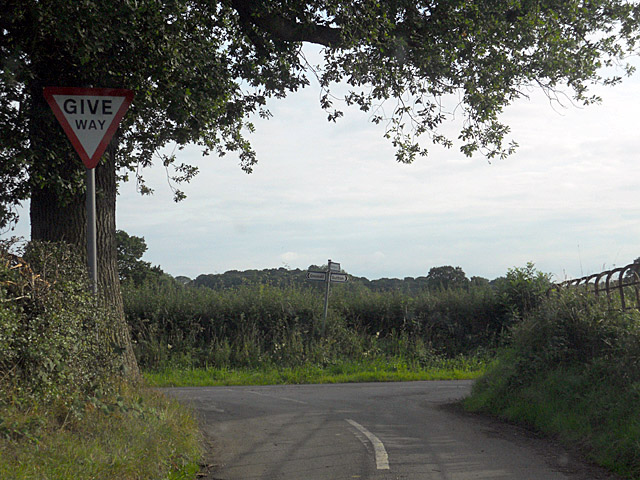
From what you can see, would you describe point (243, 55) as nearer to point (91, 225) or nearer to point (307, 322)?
point (91, 225)

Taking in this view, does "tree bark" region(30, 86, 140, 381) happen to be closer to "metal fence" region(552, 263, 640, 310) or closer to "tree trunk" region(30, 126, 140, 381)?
"tree trunk" region(30, 126, 140, 381)

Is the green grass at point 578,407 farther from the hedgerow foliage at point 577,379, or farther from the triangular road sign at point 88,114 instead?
the triangular road sign at point 88,114

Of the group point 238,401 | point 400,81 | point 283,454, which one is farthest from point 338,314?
point 283,454

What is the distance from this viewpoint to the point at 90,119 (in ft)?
24.0

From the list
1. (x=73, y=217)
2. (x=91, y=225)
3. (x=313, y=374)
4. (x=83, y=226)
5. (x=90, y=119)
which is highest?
(x=90, y=119)

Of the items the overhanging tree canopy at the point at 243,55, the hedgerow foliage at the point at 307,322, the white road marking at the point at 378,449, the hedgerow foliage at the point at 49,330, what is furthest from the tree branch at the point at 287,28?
the hedgerow foliage at the point at 307,322

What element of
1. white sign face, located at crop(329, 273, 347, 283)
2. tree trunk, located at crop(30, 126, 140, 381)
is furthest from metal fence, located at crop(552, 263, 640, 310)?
white sign face, located at crop(329, 273, 347, 283)

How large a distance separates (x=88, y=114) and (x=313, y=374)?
45.0ft

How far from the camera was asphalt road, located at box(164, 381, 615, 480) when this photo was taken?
721 centimetres

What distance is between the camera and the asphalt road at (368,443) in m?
7.21

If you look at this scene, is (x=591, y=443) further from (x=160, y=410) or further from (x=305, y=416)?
(x=160, y=410)

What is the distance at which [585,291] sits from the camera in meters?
11.2

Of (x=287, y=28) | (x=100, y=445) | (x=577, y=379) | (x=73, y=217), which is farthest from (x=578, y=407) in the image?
(x=73, y=217)

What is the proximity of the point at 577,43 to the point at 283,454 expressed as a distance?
9058 millimetres
